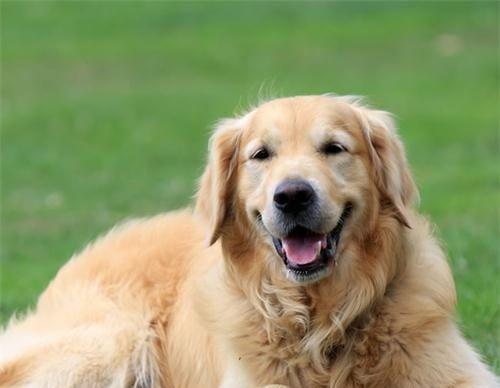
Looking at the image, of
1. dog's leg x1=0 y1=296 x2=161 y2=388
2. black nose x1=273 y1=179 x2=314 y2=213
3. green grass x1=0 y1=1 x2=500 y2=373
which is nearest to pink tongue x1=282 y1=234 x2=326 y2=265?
black nose x1=273 y1=179 x2=314 y2=213

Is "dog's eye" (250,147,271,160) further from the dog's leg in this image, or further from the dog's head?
the dog's leg

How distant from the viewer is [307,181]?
571cm

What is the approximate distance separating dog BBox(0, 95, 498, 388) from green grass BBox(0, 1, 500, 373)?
97cm

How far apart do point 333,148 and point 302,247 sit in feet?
1.77

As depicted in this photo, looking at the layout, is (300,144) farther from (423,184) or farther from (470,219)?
(423,184)

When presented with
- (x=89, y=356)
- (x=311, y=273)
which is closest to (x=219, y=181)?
(x=311, y=273)

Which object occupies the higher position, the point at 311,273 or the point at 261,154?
the point at 261,154

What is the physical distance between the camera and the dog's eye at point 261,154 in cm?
611

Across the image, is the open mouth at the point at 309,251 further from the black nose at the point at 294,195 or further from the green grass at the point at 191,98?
the green grass at the point at 191,98

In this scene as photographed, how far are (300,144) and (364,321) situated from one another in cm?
97

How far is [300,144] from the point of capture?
19.6 ft

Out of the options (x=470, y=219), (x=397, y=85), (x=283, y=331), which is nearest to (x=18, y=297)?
(x=283, y=331)

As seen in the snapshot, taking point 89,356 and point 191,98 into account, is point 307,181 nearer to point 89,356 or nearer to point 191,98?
point 89,356

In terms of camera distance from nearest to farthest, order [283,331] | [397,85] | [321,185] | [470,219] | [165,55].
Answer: [321,185] < [283,331] < [470,219] < [397,85] < [165,55]
